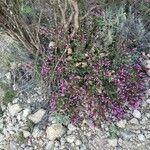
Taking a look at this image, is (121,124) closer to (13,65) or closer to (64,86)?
Result: (64,86)

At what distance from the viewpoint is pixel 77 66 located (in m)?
4.27

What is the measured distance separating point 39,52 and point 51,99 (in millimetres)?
569

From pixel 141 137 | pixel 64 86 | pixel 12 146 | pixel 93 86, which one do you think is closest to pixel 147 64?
pixel 93 86

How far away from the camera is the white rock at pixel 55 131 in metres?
4.16

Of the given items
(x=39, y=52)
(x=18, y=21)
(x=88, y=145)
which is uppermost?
(x=18, y=21)

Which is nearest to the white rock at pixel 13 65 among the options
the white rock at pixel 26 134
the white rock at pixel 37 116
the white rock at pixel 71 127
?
the white rock at pixel 37 116

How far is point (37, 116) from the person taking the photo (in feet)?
14.1

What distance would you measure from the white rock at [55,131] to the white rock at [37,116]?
18 centimetres

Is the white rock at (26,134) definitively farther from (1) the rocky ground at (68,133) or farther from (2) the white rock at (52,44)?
(2) the white rock at (52,44)

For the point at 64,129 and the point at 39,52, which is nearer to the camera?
the point at 64,129

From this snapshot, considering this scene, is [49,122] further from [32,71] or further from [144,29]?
[144,29]

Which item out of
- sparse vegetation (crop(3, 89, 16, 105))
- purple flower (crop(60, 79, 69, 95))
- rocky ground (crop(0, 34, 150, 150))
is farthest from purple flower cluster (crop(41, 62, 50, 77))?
sparse vegetation (crop(3, 89, 16, 105))

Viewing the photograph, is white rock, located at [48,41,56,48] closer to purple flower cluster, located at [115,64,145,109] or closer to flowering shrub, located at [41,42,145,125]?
flowering shrub, located at [41,42,145,125]

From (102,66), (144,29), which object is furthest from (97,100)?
(144,29)
